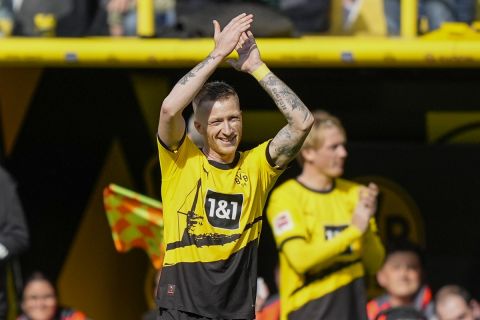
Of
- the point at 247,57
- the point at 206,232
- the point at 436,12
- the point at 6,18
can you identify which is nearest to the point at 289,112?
the point at 247,57

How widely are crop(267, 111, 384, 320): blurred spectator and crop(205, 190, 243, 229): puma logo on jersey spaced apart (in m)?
1.44

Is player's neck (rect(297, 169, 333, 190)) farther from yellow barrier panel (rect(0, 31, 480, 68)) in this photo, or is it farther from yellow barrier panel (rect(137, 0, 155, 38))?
yellow barrier panel (rect(137, 0, 155, 38))

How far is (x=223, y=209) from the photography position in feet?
19.5

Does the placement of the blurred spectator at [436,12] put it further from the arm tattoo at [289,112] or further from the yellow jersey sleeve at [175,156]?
the yellow jersey sleeve at [175,156]

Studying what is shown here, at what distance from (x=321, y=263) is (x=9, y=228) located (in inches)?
70.7

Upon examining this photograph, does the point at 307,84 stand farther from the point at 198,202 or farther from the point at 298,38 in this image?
the point at 198,202

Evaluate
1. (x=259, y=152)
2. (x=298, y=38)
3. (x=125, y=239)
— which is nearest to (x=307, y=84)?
(x=298, y=38)

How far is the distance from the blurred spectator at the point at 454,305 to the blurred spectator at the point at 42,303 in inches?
82.8

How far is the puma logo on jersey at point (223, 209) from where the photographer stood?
5945mm

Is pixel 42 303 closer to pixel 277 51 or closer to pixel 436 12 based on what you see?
pixel 277 51

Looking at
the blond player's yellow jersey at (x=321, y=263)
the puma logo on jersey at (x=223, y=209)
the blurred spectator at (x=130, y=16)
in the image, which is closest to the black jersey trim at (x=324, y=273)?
the blond player's yellow jersey at (x=321, y=263)

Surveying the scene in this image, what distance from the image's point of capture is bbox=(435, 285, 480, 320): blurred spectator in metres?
8.06

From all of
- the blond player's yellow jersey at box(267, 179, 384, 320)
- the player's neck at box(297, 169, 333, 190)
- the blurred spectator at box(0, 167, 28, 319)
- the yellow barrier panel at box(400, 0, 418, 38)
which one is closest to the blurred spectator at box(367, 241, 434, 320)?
the blond player's yellow jersey at box(267, 179, 384, 320)

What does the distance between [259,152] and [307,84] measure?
2906 mm
